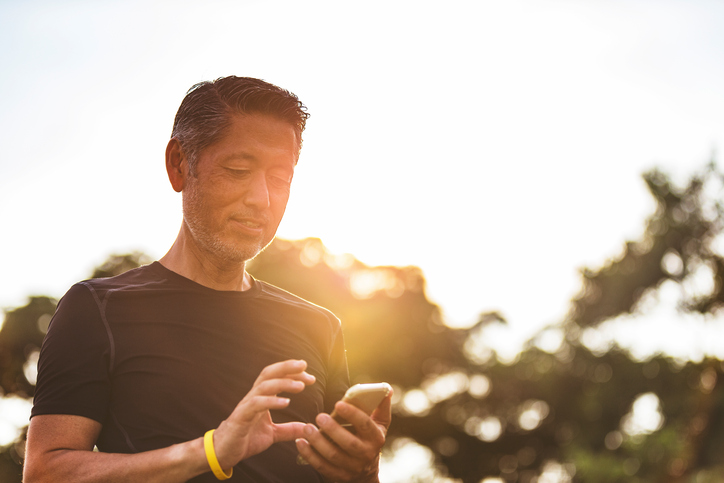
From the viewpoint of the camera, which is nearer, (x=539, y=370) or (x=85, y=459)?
(x=85, y=459)

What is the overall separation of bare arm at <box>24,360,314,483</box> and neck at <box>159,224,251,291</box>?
0.94 m

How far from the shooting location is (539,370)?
119 ft

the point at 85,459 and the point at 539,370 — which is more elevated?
the point at 539,370

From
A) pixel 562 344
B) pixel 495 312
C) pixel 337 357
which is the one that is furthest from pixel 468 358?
pixel 337 357

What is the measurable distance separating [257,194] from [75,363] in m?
1.12

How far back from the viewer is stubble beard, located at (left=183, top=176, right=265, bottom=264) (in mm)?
2984

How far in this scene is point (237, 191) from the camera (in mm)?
2957

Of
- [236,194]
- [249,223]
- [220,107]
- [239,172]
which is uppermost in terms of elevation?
[220,107]

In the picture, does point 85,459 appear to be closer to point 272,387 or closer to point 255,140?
point 272,387

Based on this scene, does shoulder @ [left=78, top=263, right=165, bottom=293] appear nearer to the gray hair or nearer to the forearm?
the gray hair

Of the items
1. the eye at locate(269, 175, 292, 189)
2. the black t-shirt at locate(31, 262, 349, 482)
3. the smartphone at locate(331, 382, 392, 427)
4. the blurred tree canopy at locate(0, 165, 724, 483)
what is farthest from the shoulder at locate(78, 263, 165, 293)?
the blurred tree canopy at locate(0, 165, 724, 483)

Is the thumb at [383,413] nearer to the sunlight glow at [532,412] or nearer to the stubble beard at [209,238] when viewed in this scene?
the stubble beard at [209,238]

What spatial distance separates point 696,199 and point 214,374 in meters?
30.7

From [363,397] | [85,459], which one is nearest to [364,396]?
[363,397]
